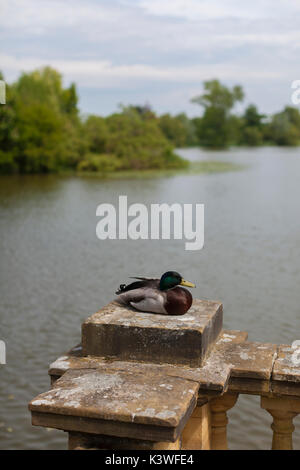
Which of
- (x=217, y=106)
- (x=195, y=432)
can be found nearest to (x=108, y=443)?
(x=195, y=432)

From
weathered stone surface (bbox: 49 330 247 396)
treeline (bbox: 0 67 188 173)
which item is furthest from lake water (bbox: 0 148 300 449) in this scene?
treeline (bbox: 0 67 188 173)

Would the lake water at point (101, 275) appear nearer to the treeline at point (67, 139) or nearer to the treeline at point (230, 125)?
the treeline at point (67, 139)

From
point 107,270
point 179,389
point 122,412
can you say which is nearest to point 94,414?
point 122,412

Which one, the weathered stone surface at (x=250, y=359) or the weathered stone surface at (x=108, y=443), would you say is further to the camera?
the weathered stone surface at (x=250, y=359)

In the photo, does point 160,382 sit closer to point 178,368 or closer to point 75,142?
point 178,368

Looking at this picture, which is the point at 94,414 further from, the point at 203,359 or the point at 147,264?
the point at 147,264

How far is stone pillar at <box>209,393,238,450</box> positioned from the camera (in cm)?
353

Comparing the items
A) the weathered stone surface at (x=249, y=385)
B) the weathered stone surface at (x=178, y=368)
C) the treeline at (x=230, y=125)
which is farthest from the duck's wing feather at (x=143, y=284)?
the treeline at (x=230, y=125)

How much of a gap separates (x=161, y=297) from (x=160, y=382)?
680mm

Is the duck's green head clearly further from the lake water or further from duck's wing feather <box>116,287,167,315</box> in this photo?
the lake water

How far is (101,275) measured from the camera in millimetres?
13031

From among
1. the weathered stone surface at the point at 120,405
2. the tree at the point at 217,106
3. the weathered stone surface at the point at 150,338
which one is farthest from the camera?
the tree at the point at 217,106

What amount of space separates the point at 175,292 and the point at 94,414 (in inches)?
41.1

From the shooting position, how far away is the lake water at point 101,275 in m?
6.88
